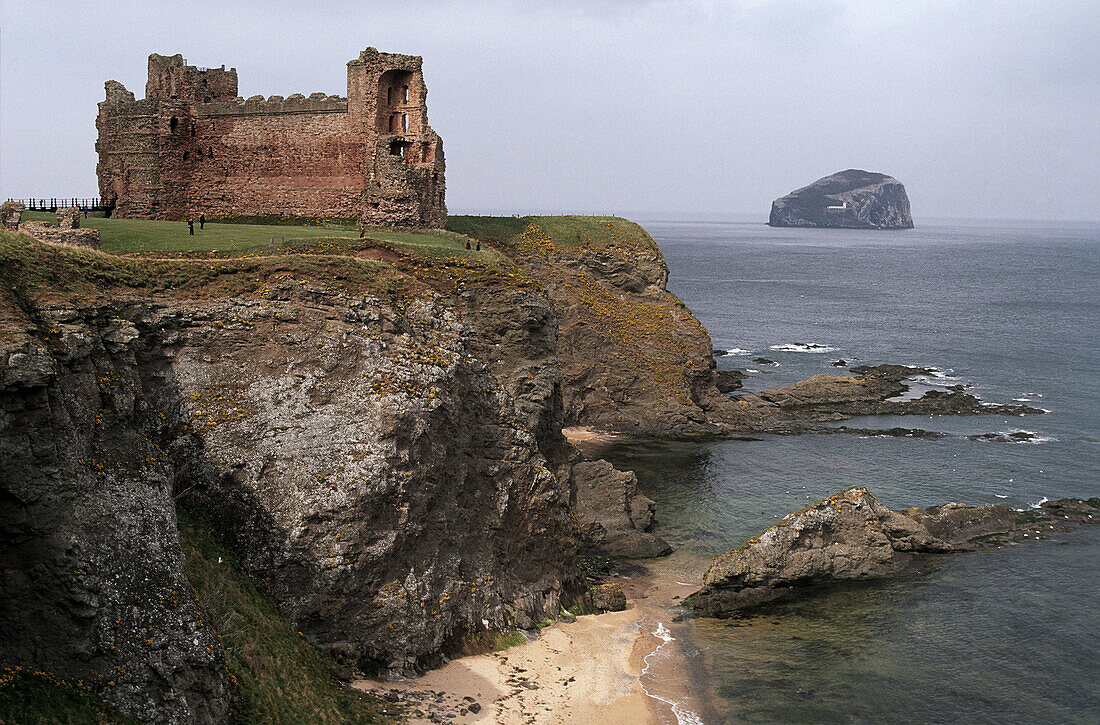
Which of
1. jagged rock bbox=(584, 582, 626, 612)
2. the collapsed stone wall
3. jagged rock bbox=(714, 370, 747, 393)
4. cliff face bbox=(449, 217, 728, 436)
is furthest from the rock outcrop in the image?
jagged rock bbox=(714, 370, 747, 393)

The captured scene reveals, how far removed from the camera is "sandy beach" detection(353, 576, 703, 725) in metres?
24.6

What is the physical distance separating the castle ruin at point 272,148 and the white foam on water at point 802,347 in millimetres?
49504

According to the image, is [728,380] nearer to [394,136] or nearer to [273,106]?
[394,136]

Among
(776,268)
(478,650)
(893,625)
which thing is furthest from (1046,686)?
(776,268)

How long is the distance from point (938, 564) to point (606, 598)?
1401 cm

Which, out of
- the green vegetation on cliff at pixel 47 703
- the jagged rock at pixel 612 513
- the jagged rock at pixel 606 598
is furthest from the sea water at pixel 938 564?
the green vegetation on cliff at pixel 47 703

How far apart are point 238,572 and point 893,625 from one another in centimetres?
2154

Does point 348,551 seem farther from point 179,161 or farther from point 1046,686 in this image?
point 179,161

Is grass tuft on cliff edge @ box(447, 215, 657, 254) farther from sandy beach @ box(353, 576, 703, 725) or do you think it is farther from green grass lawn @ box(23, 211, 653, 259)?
sandy beach @ box(353, 576, 703, 725)

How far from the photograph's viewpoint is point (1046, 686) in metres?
27.9

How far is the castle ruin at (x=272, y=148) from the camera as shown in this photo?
4431 centimetres

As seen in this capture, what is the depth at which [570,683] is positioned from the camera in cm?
2695

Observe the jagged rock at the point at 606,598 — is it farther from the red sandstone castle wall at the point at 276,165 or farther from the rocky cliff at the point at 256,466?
the red sandstone castle wall at the point at 276,165

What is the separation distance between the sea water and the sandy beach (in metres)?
1.56
